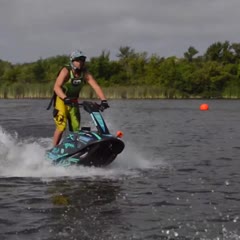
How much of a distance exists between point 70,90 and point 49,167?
53.3 inches

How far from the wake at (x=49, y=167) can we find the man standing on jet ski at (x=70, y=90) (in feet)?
2.13

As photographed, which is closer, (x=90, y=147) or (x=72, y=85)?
(x=90, y=147)

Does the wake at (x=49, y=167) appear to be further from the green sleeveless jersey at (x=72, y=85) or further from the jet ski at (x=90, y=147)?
the green sleeveless jersey at (x=72, y=85)

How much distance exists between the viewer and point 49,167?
952cm

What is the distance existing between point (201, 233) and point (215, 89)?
80.9m

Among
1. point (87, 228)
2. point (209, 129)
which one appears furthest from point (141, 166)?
point (209, 129)

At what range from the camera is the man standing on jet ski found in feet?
30.8

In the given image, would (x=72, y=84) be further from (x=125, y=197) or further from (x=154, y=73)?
(x=154, y=73)

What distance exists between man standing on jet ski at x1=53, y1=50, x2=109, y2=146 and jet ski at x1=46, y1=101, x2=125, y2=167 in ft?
1.23

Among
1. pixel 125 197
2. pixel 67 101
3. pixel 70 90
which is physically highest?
pixel 70 90

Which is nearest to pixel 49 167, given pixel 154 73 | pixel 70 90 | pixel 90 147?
pixel 90 147

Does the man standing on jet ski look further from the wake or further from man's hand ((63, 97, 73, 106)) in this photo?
the wake

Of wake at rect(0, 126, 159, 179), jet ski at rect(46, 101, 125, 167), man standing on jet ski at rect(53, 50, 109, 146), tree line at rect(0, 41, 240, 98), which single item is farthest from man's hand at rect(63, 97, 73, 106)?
tree line at rect(0, 41, 240, 98)

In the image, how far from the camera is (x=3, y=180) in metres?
8.65
